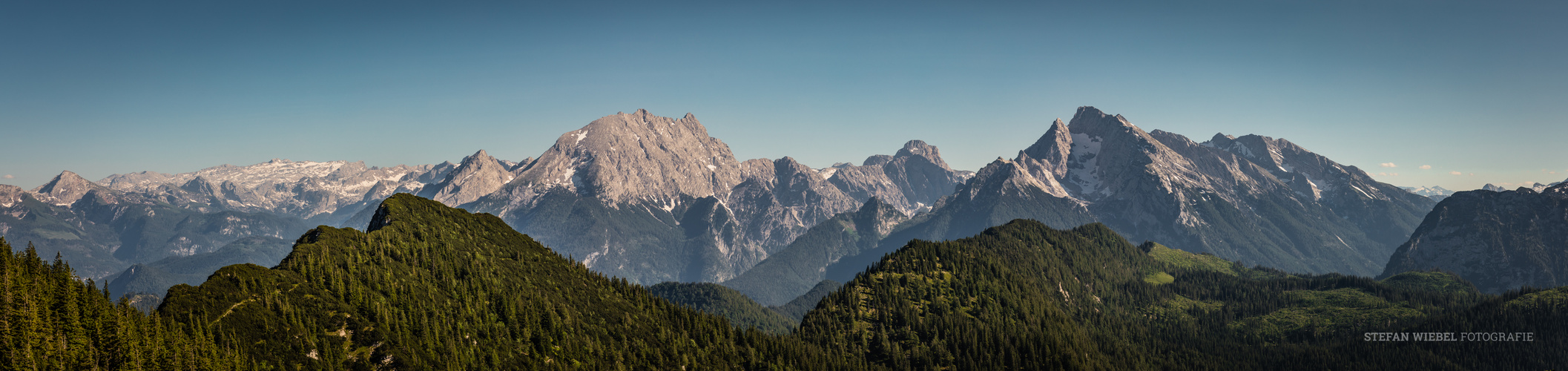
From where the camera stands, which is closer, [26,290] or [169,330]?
[26,290]

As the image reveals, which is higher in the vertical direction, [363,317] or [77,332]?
[363,317]

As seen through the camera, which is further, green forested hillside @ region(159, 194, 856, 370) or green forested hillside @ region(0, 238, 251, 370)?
green forested hillside @ region(159, 194, 856, 370)

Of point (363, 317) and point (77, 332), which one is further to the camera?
point (363, 317)

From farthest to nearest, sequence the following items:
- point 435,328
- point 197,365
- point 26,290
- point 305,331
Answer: point 435,328, point 305,331, point 197,365, point 26,290

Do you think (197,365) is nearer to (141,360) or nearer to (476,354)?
(141,360)

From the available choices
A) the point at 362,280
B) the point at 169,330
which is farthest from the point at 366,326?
the point at 169,330

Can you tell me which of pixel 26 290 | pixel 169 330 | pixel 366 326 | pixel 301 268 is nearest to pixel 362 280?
pixel 301 268

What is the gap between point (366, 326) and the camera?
15362 centimetres

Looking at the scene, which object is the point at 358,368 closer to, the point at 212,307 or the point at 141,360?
the point at 212,307

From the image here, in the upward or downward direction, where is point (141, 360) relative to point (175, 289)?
downward

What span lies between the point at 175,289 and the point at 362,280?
4227cm

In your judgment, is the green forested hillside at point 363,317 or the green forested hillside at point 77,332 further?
the green forested hillside at point 363,317

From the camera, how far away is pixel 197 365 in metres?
115

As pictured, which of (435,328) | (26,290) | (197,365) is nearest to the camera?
(26,290)
